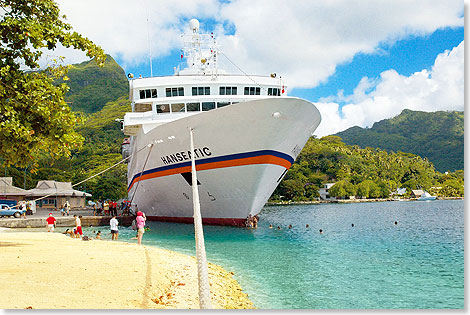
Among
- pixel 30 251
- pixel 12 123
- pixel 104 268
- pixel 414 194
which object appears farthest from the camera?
pixel 414 194

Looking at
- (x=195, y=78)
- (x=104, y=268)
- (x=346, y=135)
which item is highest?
(x=346, y=135)

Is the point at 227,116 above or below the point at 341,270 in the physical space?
above

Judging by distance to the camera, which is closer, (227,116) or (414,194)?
(227,116)

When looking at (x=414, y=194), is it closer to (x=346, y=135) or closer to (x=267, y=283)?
(x=346, y=135)

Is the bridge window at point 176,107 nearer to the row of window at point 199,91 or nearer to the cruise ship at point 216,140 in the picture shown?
the cruise ship at point 216,140

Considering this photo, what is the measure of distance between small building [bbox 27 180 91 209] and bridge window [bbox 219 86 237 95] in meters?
17.8

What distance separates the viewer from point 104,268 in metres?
7.66

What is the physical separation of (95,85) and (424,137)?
2781 inches

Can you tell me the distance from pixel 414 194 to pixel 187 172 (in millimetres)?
80990

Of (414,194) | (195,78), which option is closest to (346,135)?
(414,194)

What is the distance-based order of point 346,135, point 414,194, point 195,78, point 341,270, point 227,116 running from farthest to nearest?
point 346,135 → point 414,194 → point 195,78 → point 227,116 → point 341,270

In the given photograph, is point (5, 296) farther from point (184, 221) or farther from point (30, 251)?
point (184, 221)

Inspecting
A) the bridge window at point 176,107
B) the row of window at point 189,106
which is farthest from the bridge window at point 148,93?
the bridge window at point 176,107

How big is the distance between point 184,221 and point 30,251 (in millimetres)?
9959
